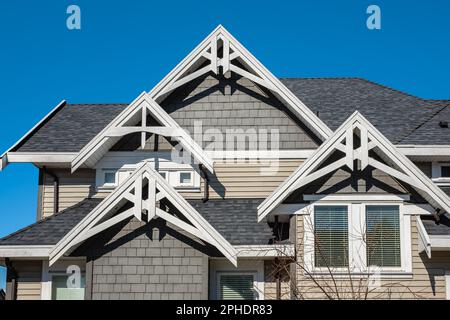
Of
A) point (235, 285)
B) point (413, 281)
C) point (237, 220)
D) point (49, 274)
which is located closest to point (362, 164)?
point (413, 281)

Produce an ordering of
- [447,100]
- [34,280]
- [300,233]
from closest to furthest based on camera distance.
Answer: [300,233] → [34,280] → [447,100]

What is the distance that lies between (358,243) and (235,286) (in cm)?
343

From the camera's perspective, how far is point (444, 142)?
61.3 feet

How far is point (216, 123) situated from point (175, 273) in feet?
16.6

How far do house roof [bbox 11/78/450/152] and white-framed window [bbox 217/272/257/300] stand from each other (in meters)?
4.65

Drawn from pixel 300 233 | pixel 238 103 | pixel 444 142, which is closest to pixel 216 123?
pixel 238 103

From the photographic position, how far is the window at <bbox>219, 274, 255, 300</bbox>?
683 inches

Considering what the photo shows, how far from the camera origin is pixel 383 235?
51.8 ft

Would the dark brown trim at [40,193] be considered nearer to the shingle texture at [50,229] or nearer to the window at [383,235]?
the shingle texture at [50,229]

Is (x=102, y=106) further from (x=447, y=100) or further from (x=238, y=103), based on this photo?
(x=447, y=100)

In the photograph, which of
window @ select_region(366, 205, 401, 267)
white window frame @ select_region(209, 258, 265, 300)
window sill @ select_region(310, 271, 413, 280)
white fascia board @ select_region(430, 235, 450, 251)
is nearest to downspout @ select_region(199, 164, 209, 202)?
white window frame @ select_region(209, 258, 265, 300)

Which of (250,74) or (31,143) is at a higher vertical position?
(250,74)

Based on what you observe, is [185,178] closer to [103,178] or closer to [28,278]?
[103,178]

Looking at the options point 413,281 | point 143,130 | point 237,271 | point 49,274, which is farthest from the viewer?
point 143,130
